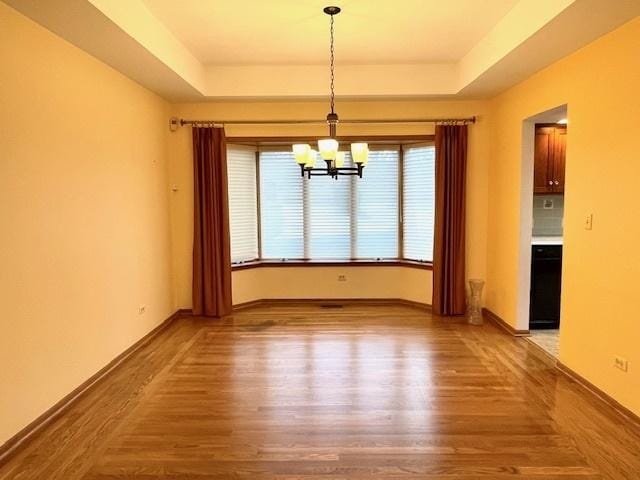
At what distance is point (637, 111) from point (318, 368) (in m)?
3.10

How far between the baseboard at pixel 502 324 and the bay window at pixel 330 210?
1.01m

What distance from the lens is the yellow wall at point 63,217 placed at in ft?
8.74

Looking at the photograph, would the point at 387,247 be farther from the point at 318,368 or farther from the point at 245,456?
the point at 245,456

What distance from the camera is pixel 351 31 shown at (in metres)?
3.98

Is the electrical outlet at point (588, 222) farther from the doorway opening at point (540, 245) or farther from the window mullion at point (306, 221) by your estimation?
the window mullion at point (306, 221)

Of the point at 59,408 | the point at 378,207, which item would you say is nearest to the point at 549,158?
the point at 378,207

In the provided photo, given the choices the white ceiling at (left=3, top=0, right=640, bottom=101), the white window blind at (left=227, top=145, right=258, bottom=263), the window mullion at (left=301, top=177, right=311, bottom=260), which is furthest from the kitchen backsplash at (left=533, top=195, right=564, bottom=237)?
the white window blind at (left=227, top=145, right=258, bottom=263)

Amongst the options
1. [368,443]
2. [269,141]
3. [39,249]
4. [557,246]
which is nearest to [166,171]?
[269,141]

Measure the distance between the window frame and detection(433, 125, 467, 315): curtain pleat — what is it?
275 mm

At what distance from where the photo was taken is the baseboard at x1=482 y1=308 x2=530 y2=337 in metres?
4.77

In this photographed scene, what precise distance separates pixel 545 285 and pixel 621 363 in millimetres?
1983

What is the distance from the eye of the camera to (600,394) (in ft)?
10.6

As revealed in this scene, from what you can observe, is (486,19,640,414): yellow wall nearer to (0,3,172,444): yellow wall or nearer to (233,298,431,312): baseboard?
(233,298,431,312): baseboard

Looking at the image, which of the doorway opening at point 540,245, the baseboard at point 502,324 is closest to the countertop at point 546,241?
the doorway opening at point 540,245
